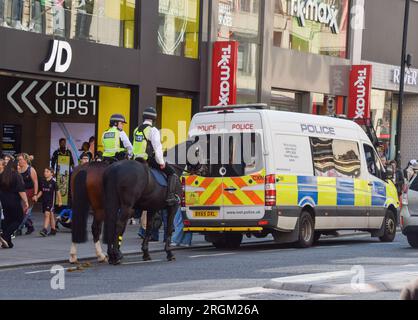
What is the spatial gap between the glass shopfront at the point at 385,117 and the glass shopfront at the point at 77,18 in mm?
14513

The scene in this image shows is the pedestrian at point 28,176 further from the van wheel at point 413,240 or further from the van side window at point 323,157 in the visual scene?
the van wheel at point 413,240

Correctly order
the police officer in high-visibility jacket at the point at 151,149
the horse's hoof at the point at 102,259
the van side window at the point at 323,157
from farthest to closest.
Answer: the van side window at the point at 323,157
the horse's hoof at the point at 102,259
the police officer in high-visibility jacket at the point at 151,149

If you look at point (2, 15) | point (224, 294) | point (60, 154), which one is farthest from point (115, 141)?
point (60, 154)

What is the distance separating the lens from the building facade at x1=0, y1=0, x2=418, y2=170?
25469 millimetres

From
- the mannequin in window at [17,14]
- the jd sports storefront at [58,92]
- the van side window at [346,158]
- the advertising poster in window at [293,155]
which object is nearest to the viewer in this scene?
the advertising poster in window at [293,155]

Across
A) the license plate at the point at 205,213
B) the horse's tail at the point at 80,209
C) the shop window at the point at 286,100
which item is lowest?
the license plate at the point at 205,213

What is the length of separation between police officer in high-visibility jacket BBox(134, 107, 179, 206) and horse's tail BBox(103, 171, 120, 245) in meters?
0.83

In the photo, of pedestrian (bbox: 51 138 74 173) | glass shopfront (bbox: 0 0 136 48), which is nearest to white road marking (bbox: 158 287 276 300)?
glass shopfront (bbox: 0 0 136 48)

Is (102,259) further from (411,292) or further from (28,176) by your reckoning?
(411,292)

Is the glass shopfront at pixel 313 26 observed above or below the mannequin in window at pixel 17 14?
above

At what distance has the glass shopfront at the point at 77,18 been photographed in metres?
24.6

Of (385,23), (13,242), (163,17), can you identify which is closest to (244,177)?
(13,242)

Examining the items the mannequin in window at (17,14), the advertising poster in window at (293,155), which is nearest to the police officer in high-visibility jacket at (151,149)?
the advertising poster in window at (293,155)

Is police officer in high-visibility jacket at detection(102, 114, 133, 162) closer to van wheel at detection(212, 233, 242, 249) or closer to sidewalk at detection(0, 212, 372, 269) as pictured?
sidewalk at detection(0, 212, 372, 269)
